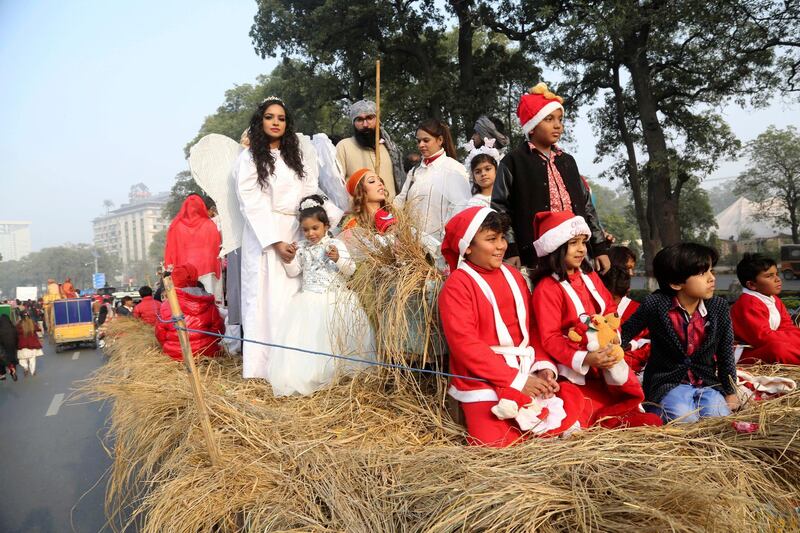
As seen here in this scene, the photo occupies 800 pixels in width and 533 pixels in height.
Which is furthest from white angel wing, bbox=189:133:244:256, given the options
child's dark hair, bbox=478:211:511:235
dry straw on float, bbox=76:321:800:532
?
child's dark hair, bbox=478:211:511:235

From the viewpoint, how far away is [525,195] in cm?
334

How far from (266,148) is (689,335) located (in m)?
2.89

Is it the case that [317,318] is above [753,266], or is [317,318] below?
below

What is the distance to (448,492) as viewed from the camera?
182 centimetres

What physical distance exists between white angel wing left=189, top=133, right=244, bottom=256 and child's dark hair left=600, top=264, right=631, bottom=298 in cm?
270

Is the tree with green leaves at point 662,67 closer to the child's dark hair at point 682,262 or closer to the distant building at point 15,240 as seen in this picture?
the child's dark hair at point 682,262

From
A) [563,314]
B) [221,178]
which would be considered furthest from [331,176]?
[563,314]

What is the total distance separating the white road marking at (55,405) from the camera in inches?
374

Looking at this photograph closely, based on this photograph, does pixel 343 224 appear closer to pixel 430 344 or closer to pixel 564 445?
pixel 430 344

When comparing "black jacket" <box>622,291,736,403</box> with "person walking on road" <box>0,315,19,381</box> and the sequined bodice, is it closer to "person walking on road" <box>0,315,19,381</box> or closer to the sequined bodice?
the sequined bodice

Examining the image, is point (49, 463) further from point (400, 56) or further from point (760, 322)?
point (400, 56)

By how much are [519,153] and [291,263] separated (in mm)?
1676

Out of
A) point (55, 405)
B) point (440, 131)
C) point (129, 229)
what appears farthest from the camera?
point (129, 229)

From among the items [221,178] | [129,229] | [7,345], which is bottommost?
[7,345]
